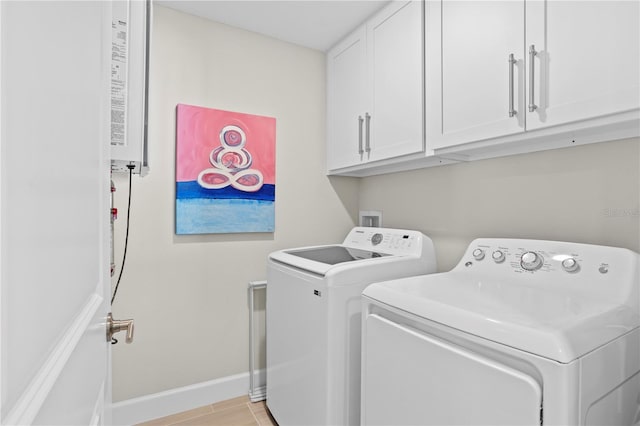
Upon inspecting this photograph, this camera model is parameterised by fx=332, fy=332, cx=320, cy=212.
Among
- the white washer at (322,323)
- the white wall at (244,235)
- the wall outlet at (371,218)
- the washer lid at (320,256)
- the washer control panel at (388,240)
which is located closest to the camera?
the white washer at (322,323)

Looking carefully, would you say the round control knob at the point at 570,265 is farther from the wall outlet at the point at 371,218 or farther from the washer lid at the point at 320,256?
the wall outlet at the point at 371,218

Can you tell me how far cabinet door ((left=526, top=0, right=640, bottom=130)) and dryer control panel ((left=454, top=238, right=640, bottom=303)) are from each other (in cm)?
48

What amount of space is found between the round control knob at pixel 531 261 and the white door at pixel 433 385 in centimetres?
60

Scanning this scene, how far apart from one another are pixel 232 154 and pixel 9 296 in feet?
6.32

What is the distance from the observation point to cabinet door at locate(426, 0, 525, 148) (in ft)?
4.15

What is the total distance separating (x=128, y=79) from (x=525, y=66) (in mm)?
1414

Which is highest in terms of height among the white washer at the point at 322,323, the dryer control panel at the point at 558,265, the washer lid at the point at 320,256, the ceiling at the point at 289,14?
the ceiling at the point at 289,14

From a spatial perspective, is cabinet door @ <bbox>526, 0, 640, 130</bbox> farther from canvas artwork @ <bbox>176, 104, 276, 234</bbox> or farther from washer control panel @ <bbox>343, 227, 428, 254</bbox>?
canvas artwork @ <bbox>176, 104, 276, 234</bbox>

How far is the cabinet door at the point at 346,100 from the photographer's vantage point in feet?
6.79

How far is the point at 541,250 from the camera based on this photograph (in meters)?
1.32

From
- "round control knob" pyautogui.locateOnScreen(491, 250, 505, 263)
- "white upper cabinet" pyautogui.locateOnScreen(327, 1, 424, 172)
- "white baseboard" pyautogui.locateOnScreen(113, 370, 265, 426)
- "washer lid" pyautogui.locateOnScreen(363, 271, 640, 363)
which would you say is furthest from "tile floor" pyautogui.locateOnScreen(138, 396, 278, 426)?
"white upper cabinet" pyautogui.locateOnScreen(327, 1, 424, 172)

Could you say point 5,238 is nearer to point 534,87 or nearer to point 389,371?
point 389,371

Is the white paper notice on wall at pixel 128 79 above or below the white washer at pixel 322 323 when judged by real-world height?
above

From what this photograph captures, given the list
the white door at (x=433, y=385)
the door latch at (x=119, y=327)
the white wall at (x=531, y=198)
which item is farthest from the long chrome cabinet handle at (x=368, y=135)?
the door latch at (x=119, y=327)
